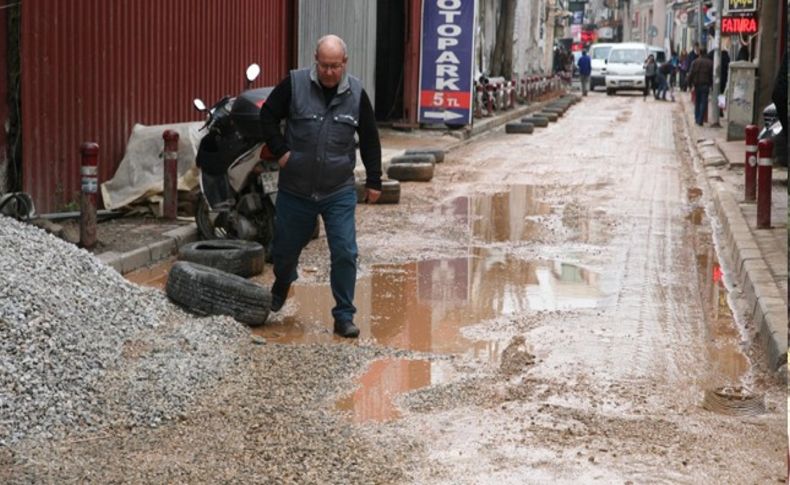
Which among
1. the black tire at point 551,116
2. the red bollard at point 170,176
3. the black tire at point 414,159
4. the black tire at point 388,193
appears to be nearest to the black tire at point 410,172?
the black tire at point 414,159

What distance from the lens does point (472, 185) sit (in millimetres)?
18094

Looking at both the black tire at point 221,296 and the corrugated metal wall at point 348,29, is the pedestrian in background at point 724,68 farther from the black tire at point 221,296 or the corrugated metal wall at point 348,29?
the black tire at point 221,296

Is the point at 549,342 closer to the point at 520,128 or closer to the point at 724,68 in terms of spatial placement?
the point at 520,128

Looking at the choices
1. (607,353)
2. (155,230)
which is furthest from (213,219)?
(607,353)

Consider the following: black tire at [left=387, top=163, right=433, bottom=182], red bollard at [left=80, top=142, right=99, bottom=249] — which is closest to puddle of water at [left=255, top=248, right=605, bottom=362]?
red bollard at [left=80, top=142, right=99, bottom=249]

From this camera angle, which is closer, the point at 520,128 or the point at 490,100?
the point at 520,128

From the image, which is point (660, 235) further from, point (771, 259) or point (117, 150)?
point (117, 150)

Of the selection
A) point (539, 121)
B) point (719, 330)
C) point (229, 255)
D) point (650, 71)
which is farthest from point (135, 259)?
point (650, 71)

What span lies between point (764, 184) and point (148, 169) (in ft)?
20.5

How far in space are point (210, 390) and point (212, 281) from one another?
174 centimetres

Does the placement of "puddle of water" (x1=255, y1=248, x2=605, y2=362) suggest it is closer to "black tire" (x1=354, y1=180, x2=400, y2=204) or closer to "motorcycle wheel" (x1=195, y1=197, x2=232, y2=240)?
"motorcycle wheel" (x1=195, y1=197, x2=232, y2=240)

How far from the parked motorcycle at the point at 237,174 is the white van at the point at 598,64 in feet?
167

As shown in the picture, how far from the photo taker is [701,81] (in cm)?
3238

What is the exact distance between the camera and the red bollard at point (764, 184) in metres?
12.8
